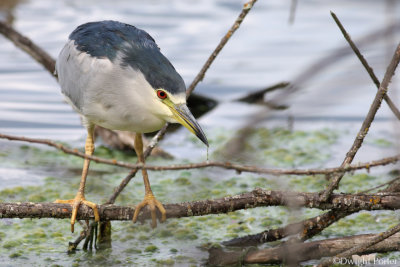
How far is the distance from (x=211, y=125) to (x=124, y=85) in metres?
3.28

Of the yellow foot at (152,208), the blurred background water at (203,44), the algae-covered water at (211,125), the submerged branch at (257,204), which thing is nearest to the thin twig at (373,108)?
the submerged branch at (257,204)

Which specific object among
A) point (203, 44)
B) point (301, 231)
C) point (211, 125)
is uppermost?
point (203, 44)

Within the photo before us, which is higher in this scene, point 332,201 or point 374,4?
point 374,4

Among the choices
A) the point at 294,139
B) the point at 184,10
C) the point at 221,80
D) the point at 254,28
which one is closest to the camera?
the point at 294,139

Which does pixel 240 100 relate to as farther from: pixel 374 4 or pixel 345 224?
pixel 374 4

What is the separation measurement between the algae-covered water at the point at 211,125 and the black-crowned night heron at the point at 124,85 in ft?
1.35

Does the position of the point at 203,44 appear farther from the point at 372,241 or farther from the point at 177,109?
the point at 372,241

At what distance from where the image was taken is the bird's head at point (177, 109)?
9.50 ft

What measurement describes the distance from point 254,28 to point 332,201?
20.1 feet

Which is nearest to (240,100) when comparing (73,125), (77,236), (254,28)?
(73,125)

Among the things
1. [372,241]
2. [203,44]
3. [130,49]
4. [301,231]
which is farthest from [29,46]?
[372,241]

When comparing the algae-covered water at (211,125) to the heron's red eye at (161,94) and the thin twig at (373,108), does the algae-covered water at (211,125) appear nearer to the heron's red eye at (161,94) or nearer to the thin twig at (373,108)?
the thin twig at (373,108)

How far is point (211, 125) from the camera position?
20.6 ft

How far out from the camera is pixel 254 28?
8.77 metres
